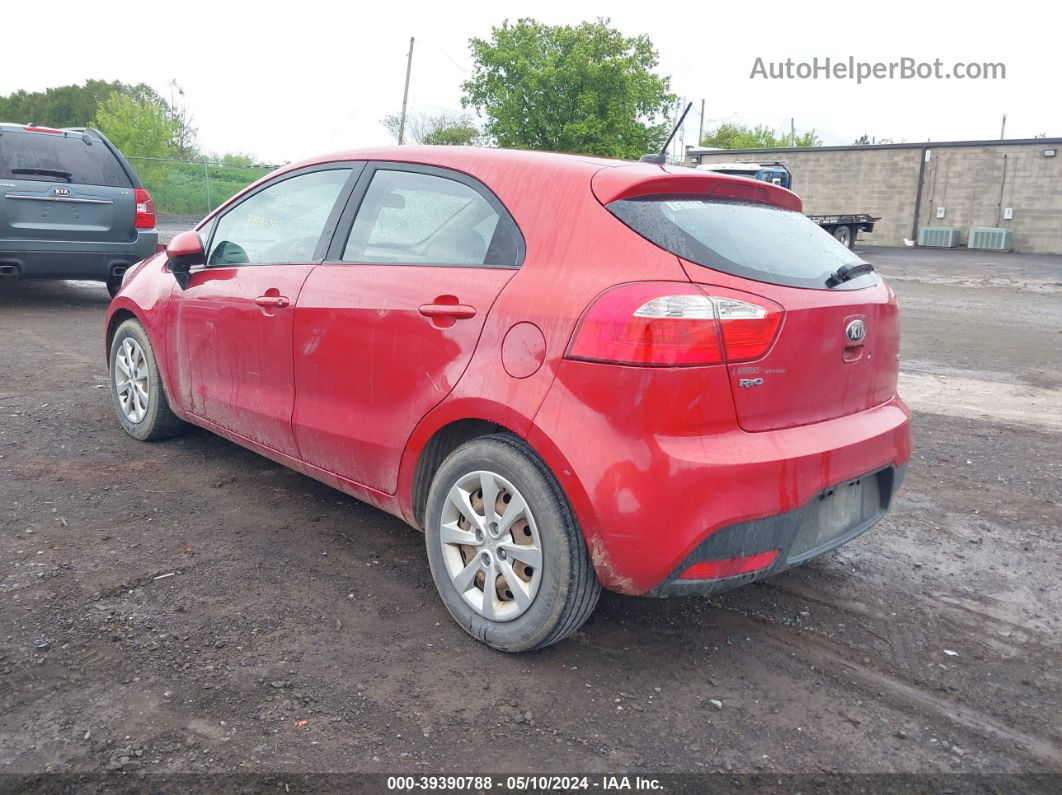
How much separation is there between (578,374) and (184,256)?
2.61m

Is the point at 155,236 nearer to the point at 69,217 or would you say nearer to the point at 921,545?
the point at 69,217

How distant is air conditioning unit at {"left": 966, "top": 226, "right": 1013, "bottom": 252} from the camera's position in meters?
32.7

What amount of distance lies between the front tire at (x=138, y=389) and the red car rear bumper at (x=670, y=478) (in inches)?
117

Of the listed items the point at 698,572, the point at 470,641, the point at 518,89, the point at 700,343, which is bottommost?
the point at 470,641

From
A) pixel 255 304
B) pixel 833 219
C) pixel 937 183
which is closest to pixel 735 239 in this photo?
pixel 255 304

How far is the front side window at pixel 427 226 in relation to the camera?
306cm

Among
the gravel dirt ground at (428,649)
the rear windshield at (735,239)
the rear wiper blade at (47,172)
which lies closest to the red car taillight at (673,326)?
the rear windshield at (735,239)

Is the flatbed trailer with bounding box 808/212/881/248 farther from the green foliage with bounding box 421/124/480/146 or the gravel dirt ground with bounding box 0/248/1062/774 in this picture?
the green foliage with bounding box 421/124/480/146

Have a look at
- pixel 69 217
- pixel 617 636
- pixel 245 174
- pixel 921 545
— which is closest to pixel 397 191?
pixel 617 636

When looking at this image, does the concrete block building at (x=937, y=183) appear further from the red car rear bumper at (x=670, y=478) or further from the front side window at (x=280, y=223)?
the red car rear bumper at (x=670, y=478)

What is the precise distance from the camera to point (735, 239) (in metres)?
2.88

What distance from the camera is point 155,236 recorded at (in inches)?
384

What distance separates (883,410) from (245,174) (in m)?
34.1

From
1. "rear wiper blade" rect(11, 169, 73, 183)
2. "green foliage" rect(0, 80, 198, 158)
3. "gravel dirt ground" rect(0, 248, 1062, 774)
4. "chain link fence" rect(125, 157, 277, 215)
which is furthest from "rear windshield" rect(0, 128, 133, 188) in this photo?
"green foliage" rect(0, 80, 198, 158)
